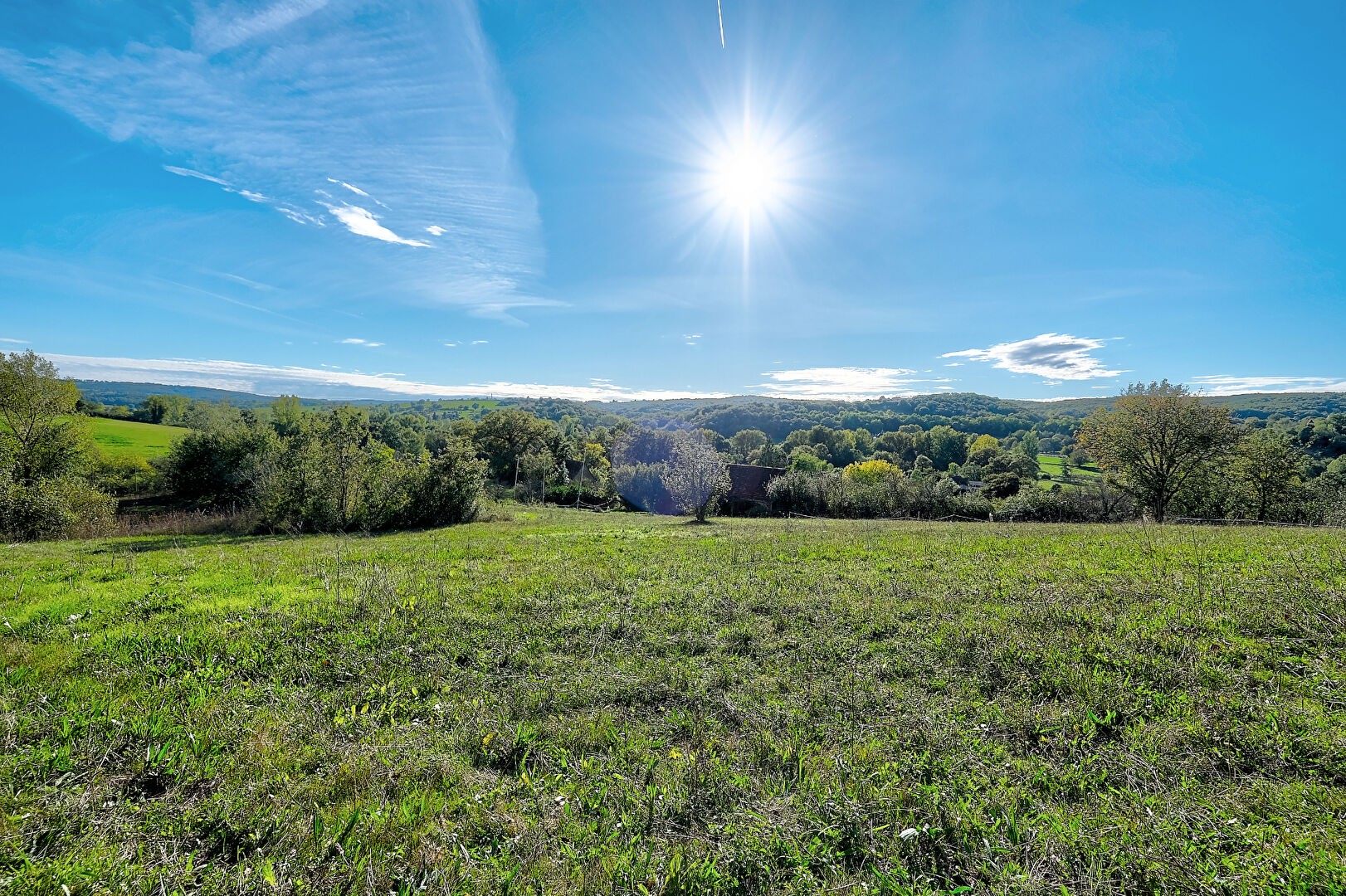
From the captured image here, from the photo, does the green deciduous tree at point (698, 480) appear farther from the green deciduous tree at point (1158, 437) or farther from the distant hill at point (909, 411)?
the distant hill at point (909, 411)

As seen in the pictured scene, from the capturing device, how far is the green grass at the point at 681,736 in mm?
2859

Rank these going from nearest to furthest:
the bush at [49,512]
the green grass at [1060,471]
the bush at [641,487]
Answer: the bush at [49,512] → the bush at [641,487] → the green grass at [1060,471]

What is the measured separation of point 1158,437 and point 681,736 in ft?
119

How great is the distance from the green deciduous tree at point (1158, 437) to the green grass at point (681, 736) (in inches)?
1007

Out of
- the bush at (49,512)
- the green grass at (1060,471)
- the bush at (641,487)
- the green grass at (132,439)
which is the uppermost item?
the green grass at (132,439)

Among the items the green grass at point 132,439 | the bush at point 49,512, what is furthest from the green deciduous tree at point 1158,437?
the green grass at point 132,439

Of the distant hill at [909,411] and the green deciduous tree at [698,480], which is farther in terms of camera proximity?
the distant hill at [909,411]

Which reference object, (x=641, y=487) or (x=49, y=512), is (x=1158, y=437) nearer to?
(x=641, y=487)

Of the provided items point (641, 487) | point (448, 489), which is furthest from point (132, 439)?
point (448, 489)

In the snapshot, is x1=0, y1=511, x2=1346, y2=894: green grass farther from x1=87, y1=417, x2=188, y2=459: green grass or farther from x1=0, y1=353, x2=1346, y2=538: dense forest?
x1=87, y1=417, x2=188, y2=459: green grass

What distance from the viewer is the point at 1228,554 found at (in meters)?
8.91

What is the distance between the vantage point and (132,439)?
2190 inches

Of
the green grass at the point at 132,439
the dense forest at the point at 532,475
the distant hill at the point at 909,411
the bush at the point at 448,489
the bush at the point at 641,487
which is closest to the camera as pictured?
the dense forest at the point at 532,475

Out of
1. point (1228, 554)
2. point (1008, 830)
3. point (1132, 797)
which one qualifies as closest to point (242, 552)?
point (1008, 830)
